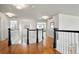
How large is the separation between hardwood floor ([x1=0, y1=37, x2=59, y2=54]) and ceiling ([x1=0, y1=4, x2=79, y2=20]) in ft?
1.43

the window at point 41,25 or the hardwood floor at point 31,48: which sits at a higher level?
the window at point 41,25

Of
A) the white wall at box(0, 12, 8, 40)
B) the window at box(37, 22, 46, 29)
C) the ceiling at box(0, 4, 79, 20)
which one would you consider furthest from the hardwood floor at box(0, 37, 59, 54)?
the ceiling at box(0, 4, 79, 20)

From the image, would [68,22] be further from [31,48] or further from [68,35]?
[31,48]

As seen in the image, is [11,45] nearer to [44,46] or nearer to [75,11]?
[44,46]

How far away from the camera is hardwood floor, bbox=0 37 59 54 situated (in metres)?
1.68

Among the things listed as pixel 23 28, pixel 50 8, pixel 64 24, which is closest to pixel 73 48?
pixel 64 24

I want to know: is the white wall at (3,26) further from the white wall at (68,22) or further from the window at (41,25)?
the white wall at (68,22)

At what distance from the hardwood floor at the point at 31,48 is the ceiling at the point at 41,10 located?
1.43 feet

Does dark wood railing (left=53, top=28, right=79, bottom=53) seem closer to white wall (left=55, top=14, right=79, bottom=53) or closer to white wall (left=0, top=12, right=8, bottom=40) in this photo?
white wall (left=55, top=14, right=79, bottom=53)

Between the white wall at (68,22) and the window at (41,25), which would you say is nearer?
the white wall at (68,22)

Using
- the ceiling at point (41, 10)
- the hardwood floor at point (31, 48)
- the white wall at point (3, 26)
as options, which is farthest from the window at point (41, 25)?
the white wall at point (3, 26)

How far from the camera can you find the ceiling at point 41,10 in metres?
1.65

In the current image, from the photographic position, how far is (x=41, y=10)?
5.62ft

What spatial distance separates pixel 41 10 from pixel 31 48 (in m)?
0.62
